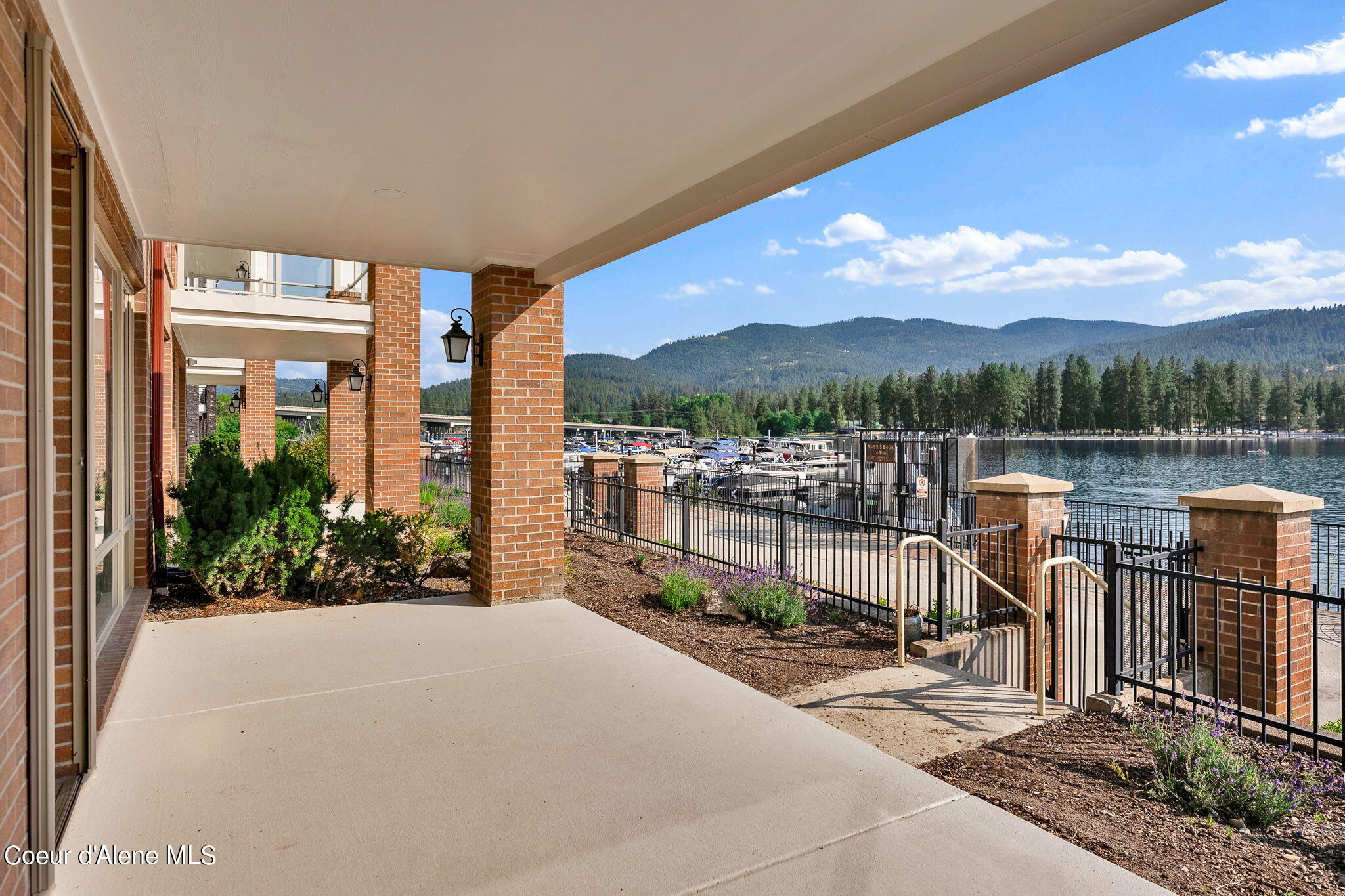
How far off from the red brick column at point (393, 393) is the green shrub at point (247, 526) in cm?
468

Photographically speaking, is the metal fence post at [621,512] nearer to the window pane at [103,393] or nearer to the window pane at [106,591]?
the window pane at [106,591]

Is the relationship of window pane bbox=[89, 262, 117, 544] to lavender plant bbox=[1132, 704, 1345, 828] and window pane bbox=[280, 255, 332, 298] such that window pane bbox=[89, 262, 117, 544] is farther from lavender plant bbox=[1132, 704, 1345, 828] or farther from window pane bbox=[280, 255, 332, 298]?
window pane bbox=[280, 255, 332, 298]

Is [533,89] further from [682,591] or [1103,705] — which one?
[682,591]

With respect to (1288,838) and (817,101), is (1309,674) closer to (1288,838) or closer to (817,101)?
(1288,838)

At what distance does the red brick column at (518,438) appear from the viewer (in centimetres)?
622

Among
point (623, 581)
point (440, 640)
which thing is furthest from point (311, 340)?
point (440, 640)

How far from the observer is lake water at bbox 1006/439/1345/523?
130ft

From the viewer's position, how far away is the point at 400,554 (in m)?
6.94

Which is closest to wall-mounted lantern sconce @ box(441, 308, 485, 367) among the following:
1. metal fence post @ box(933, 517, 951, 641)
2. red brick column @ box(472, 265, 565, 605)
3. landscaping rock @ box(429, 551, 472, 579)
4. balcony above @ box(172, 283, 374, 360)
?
red brick column @ box(472, 265, 565, 605)

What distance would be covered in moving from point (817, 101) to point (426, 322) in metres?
125

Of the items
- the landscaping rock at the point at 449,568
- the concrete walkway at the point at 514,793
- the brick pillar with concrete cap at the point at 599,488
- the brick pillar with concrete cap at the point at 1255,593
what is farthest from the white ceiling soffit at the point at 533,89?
the brick pillar with concrete cap at the point at 599,488

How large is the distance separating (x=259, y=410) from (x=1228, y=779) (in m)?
18.7

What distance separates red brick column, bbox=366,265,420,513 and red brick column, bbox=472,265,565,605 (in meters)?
5.36

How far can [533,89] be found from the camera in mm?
3123
